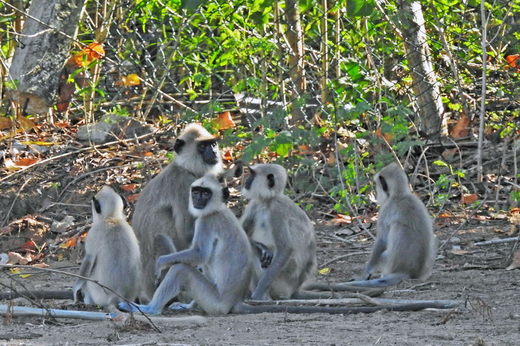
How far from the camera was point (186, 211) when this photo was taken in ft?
22.5

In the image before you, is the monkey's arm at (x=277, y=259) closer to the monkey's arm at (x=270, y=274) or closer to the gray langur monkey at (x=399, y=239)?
the monkey's arm at (x=270, y=274)

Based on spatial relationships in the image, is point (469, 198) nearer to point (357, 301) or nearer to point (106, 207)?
point (357, 301)

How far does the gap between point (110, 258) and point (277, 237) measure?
1.00 m

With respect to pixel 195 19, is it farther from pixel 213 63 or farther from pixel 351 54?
pixel 351 54

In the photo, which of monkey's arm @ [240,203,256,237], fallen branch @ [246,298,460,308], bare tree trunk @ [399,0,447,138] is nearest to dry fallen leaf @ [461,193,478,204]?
bare tree trunk @ [399,0,447,138]

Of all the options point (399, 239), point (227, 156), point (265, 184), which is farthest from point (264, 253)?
point (227, 156)

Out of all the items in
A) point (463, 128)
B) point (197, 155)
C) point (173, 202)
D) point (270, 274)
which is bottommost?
point (270, 274)

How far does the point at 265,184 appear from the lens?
263 inches

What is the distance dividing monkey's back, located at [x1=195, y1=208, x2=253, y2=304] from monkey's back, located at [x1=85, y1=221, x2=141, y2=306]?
411 millimetres

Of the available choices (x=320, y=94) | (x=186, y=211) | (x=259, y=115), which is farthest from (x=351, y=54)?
(x=186, y=211)

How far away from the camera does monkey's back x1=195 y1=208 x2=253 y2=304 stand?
6.07m

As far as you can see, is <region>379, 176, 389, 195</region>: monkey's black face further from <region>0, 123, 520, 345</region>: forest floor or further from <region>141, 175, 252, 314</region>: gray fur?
<region>141, 175, 252, 314</region>: gray fur

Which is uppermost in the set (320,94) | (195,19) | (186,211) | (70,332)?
(195,19)

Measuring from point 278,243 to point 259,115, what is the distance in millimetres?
4335
